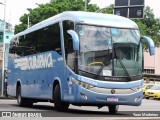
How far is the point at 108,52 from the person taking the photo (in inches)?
677

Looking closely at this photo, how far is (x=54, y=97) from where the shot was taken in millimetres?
18688

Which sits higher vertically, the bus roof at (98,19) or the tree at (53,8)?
the tree at (53,8)

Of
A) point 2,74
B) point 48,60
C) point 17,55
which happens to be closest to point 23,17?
point 2,74

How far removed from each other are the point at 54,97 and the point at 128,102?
9.47 feet

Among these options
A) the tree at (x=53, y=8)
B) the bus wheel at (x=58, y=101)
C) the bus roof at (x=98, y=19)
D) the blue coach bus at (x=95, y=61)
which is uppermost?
the tree at (x=53, y=8)

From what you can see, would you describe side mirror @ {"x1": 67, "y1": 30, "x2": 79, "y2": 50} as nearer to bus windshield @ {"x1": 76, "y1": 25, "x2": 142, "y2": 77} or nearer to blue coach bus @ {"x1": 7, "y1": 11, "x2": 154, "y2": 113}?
blue coach bus @ {"x1": 7, "y1": 11, "x2": 154, "y2": 113}

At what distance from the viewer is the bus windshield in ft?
55.8

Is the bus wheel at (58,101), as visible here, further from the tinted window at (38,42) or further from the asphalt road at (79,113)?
the tinted window at (38,42)

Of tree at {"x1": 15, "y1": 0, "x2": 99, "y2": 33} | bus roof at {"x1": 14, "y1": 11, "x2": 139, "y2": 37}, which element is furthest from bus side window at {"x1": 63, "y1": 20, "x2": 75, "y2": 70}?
tree at {"x1": 15, "y1": 0, "x2": 99, "y2": 33}

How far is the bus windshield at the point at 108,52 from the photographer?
55.8ft

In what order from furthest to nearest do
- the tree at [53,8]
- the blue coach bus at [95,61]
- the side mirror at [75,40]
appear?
the tree at [53,8], the blue coach bus at [95,61], the side mirror at [75,40]

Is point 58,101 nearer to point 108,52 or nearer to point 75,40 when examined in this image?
point 108,52

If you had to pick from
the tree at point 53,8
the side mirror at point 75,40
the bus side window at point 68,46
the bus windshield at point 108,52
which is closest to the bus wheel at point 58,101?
the bus side window at point 68,46

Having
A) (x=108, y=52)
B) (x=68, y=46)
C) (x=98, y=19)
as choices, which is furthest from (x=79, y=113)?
(x=98, y=19)
